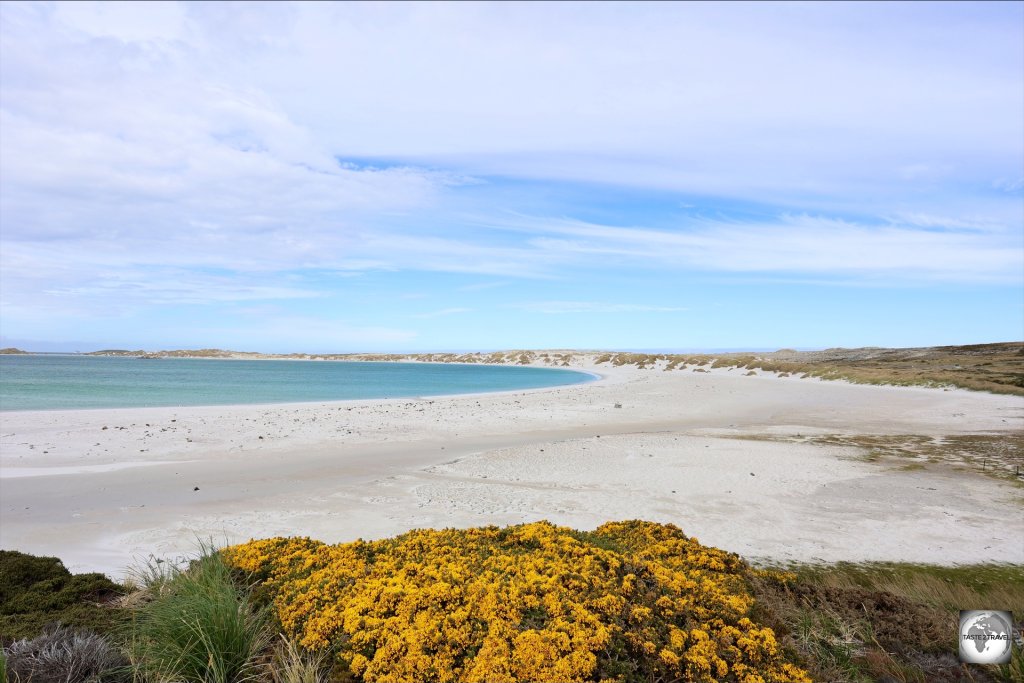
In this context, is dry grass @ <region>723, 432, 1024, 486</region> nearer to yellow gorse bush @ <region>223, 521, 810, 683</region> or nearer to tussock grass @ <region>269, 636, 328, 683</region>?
yellow gorse bush @ <region>223, 521, 810, 683</region>

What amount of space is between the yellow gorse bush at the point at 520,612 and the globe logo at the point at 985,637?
1883 mm

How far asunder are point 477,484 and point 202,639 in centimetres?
894

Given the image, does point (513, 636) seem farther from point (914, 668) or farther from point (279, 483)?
point (279, 483)

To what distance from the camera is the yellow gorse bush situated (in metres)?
3.74

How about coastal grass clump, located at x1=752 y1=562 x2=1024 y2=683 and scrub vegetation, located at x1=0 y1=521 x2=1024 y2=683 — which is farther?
coastal grass clump, located at x1=752 y1=562 x2=1024 y2=683

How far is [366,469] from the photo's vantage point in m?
14.3

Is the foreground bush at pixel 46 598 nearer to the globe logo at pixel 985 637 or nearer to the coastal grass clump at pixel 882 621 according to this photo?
the coastal grass clump at pixel 882 621

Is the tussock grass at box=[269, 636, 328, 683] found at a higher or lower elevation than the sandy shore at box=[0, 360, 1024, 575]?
higher

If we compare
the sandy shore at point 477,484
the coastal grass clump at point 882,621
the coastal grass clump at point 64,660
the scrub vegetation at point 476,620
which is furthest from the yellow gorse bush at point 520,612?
the sandy shore at point 477,484

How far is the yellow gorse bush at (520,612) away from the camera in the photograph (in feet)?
12.3

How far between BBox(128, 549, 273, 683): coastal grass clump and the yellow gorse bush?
0.99 feet

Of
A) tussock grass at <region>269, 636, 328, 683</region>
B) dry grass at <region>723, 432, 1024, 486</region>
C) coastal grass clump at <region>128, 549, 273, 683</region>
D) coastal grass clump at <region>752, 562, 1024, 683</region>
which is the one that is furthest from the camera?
dry grass at <region>723, 432, 1024, 486</region>

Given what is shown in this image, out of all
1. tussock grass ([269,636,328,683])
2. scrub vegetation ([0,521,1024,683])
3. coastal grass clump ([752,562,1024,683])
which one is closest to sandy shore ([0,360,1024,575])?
coastal grass clump ([752,562,1024,683])

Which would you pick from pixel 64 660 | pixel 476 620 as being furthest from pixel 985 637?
pixel 64 660
